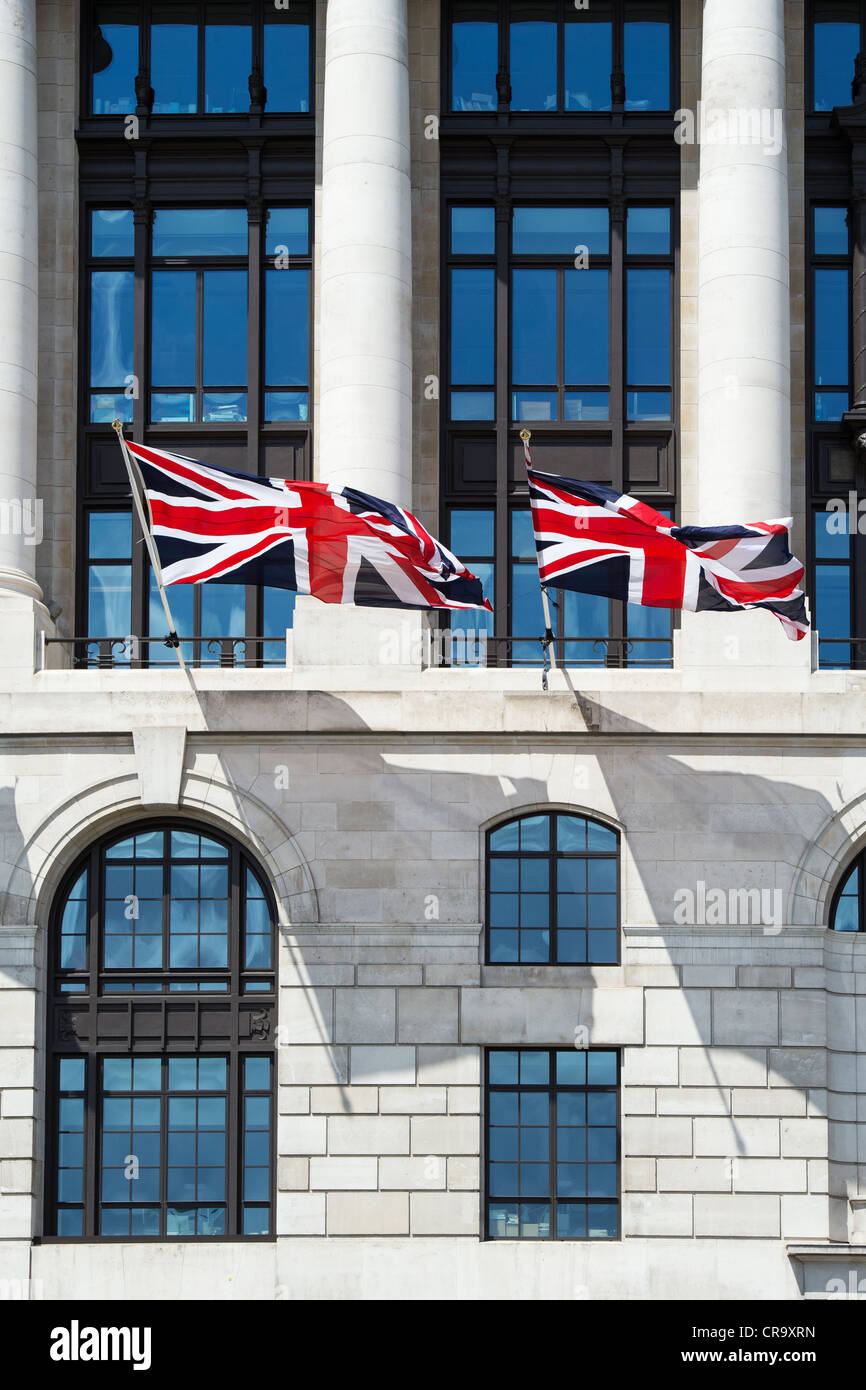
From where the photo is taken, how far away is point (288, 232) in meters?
38.4

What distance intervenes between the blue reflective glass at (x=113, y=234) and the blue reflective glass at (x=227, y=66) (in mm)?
2381

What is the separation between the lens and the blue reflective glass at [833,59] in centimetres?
3891

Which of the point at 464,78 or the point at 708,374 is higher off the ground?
the point at 464,78

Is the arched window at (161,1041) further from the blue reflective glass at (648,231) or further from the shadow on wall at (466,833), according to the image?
the blue reflective glass at (648,231)

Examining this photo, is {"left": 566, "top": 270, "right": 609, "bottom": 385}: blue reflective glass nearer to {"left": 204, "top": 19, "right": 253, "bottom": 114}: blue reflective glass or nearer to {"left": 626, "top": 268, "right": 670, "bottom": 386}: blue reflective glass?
{"left": 626, "top": 268, "right": 670, "bottom": 386}: blue reflective glass

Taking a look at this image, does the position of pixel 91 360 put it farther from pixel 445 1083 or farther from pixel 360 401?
pixel 445 1083

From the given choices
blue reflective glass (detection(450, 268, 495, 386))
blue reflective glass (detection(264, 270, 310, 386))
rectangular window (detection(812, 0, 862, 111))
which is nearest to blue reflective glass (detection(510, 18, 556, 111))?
blue reflective glass (detection(450, 268, 495, 386))

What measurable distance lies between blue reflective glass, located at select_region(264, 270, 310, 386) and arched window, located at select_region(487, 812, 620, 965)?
28.8ft

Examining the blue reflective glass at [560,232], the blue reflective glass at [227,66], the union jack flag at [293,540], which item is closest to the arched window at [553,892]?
the union jack flag at [293,540]

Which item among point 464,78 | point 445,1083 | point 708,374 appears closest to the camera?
point 445,1083

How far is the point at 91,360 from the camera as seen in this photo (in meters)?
38.3

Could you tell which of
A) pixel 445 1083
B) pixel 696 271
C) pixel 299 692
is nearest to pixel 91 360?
pixel 299 692

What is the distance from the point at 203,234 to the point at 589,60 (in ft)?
23.7

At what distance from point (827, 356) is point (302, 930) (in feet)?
43.7
